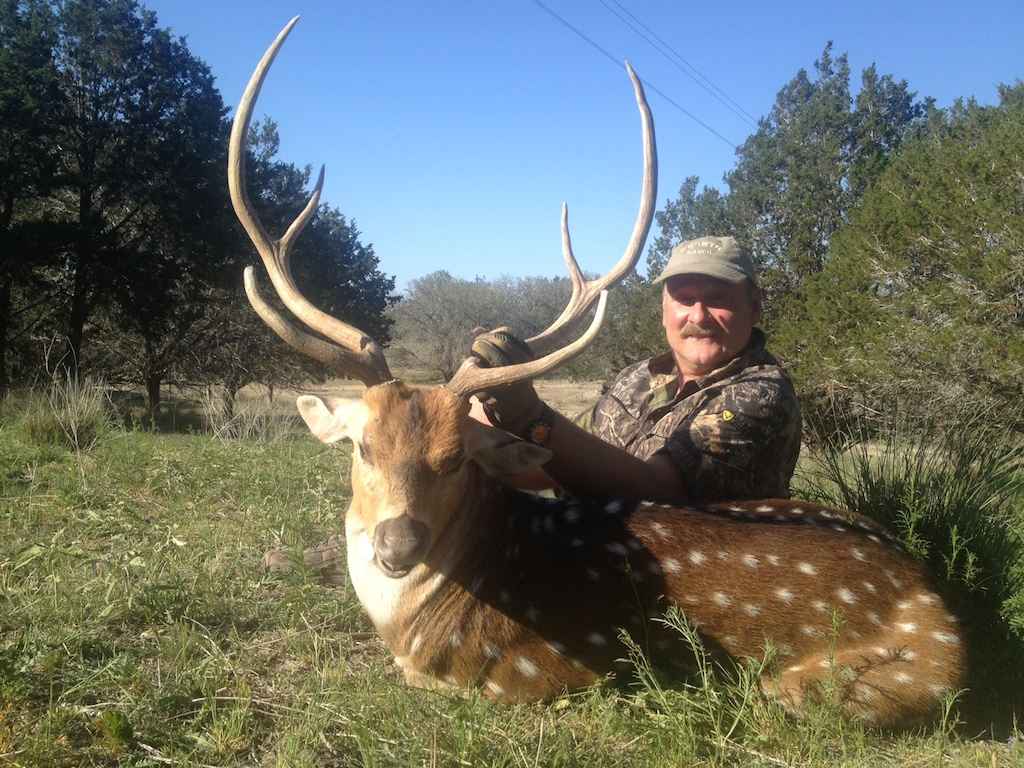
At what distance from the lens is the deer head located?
268cm

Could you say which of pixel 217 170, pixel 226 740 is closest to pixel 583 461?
pixel 226 740

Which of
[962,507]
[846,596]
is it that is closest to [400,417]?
[846,596]

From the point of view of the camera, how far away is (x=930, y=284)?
48.3 ft

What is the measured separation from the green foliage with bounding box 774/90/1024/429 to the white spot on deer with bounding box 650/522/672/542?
8.01 m

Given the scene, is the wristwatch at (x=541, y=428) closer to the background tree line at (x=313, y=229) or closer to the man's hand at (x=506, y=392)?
the man's hand at (x=506, y=392)

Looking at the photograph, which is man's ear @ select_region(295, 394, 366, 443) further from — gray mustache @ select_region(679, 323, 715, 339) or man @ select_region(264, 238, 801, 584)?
gray mustache @ select_region(679, 323, 715, 339)

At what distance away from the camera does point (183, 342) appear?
70.8 feet

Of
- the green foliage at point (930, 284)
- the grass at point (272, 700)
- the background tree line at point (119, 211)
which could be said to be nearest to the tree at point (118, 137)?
the background tree line at point (119, 211)

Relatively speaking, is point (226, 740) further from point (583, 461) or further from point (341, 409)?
point (583, 461)

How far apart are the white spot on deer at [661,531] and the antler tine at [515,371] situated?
774 mm

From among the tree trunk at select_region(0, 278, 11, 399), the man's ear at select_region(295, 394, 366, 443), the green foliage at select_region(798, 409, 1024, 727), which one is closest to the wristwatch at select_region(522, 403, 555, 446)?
the man's ear at select_region(295, 394, 366, 443)

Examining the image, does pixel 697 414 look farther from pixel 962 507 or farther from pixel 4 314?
pixel 4 314

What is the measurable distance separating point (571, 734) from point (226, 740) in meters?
1.10

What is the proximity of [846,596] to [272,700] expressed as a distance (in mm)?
2144
